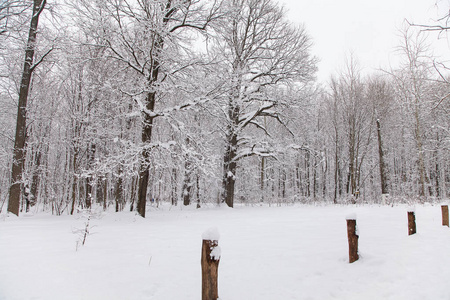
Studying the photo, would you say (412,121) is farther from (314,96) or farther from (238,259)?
(238,259)

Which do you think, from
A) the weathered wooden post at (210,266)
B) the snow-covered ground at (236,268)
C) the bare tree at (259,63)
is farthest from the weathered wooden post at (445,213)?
the bare tree at (259,63)

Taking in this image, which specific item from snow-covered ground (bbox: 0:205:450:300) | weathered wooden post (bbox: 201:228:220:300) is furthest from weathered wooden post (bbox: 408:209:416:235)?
weathered wooden post (bbox: 201:228:220:300)

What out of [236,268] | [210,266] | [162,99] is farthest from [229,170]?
[210,266]

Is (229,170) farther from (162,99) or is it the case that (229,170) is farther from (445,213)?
(445,213)

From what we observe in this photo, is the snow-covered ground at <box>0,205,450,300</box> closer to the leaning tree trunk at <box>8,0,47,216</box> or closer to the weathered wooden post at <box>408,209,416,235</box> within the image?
the weathered wooden post at <box>408,209,416,235</box>

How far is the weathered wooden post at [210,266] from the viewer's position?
260cm

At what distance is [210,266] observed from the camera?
2611mm

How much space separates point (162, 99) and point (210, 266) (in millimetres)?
10095

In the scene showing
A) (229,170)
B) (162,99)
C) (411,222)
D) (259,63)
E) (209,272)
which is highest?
(259,63)

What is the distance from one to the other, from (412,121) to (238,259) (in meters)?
21.9

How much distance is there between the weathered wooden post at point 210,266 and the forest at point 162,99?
3908mm

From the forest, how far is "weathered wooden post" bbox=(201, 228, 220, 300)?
154 inches

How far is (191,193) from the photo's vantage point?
56.6ft

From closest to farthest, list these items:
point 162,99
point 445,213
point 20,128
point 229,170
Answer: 1. point 445,213
2. point 20,128
3. point 162,99
4. point 229,170
